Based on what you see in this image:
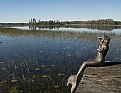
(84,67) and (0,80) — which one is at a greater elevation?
(84,67)

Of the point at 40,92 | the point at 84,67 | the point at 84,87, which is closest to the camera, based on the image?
the point at 84,87

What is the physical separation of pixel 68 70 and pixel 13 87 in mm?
4243

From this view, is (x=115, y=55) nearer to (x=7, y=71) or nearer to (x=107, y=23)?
(x=7, y=71)

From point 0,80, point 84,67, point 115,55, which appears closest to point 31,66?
point 0,80

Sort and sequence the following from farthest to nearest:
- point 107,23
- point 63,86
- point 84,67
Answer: point 107,23 < point 63,86 < point 84,67

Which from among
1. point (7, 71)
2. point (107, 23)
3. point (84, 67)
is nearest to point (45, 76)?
point (7, 71)

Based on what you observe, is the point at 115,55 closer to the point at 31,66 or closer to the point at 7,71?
the point at 31,66

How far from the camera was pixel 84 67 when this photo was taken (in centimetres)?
609

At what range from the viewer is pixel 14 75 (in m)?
12.7

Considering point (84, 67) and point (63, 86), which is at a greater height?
point (84, 67)

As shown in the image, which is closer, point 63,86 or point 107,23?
point 63,86

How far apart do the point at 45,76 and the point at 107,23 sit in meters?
169

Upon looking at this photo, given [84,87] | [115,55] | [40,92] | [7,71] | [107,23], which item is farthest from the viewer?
[107,23]

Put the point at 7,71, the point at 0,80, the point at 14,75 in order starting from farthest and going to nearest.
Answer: the point at 7,71
the point at 14,75
the point at 0,80
